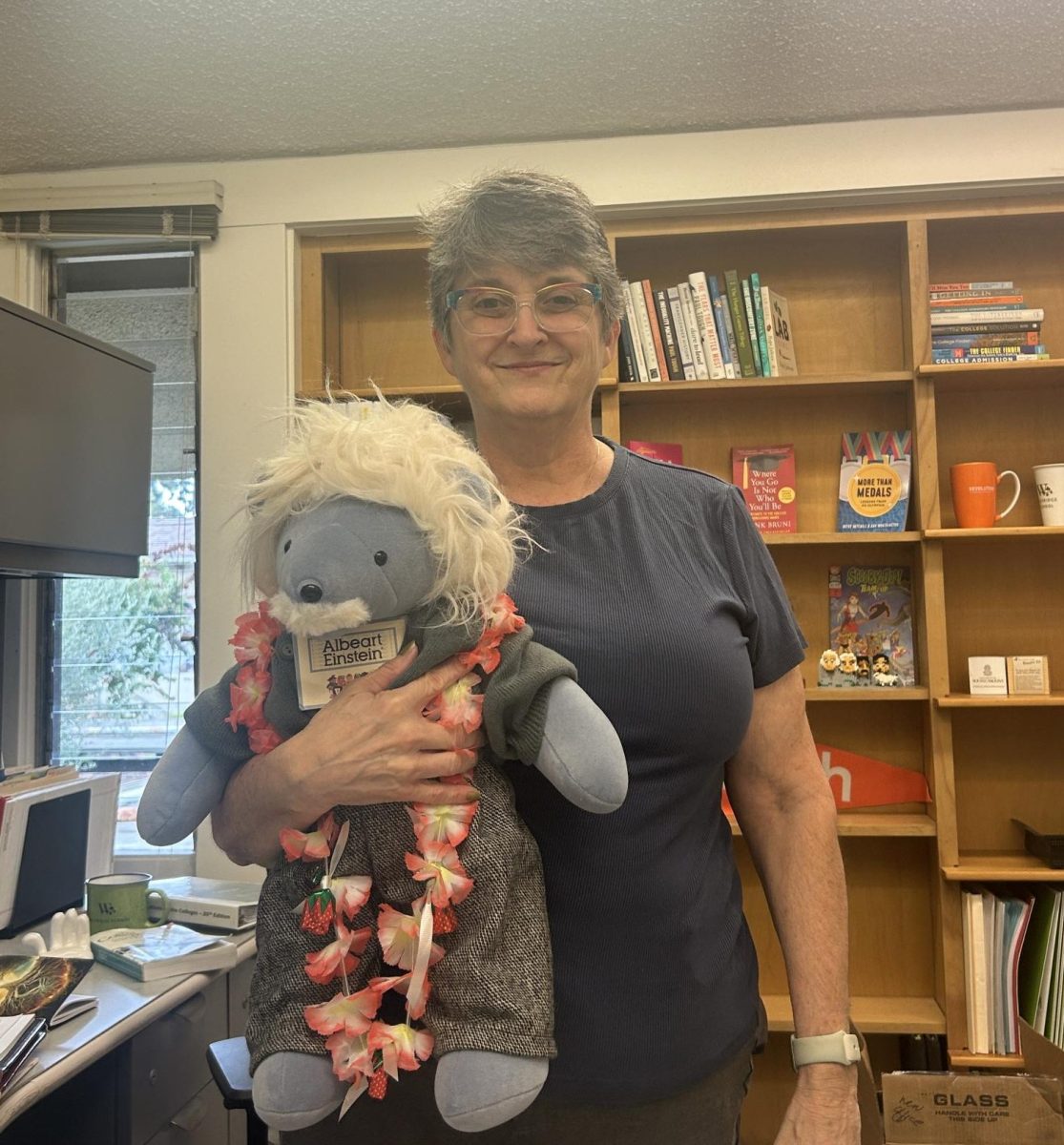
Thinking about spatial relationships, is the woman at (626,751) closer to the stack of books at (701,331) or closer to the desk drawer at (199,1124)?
the desk drawer at (199,1124)

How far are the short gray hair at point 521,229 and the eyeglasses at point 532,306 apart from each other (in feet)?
0.07

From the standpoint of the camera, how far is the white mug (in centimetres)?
224

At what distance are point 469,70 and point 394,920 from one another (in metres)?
1.88

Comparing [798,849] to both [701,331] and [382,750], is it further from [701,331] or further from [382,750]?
[701,331]

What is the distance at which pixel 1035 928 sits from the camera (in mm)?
2227

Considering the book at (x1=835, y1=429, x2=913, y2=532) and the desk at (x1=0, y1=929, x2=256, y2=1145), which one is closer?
the desk at (x1=0, y1=929, x2=256, y2=1145)

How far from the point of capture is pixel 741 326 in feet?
7.69

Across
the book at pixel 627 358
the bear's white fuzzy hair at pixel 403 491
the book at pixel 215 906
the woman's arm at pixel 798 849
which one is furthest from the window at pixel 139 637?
the woman's arm at pixel 798 849

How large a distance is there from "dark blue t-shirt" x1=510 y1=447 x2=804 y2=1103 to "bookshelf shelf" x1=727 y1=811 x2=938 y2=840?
136cm

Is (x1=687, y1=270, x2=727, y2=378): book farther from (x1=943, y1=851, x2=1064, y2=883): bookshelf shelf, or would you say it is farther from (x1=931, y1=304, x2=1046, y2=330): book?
(x1=943, y1=851, x2=1064, y2=883): bookshelf shelf

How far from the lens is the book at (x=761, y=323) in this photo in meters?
2.34

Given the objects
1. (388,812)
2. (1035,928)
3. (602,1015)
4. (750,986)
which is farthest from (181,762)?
(1035,928)

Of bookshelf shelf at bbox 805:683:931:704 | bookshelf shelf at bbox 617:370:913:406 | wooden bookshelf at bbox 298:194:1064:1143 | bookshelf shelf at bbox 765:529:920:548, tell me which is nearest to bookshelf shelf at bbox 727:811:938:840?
wooden bookshelf at bbox 298:194:1064:1143

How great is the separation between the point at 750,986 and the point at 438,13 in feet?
5.92
